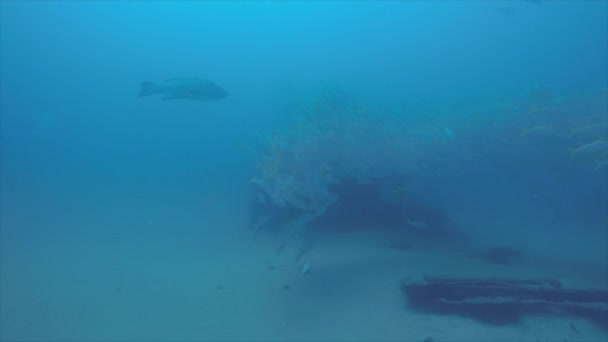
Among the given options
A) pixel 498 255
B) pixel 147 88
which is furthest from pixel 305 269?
pixel 147 88

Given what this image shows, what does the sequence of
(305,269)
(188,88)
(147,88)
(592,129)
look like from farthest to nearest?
(592,129)
(305,269)
(147,88)
(188,88)

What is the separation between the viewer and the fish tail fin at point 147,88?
23.4ft

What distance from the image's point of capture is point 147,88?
24.0 ft

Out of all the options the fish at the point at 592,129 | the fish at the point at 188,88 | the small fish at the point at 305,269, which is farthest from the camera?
the fish at the point at 592,129

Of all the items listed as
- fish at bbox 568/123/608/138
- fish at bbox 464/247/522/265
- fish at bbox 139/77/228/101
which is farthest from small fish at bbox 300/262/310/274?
fish at bbox 568/123/608/138

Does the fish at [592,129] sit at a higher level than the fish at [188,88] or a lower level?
higher

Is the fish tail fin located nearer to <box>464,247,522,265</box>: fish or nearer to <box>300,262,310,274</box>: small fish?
<box>300,262,310,274</box>: small fish

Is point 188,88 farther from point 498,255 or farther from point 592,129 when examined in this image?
point 592,129

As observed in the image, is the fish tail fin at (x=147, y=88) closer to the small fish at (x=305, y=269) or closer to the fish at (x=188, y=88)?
the fish at (x=188, y=88)

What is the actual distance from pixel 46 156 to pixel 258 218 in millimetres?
17698

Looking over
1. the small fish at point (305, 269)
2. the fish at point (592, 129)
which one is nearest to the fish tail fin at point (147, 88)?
the small fish at point (305, 269)

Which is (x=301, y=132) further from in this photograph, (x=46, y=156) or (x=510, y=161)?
(x=46, y=156)

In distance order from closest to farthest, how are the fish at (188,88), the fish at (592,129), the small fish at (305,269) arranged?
the fish at (188,88) → the small fish at (305,269) → the fish at (592,129)

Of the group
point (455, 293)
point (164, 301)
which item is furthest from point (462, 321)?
point (164, 301)
